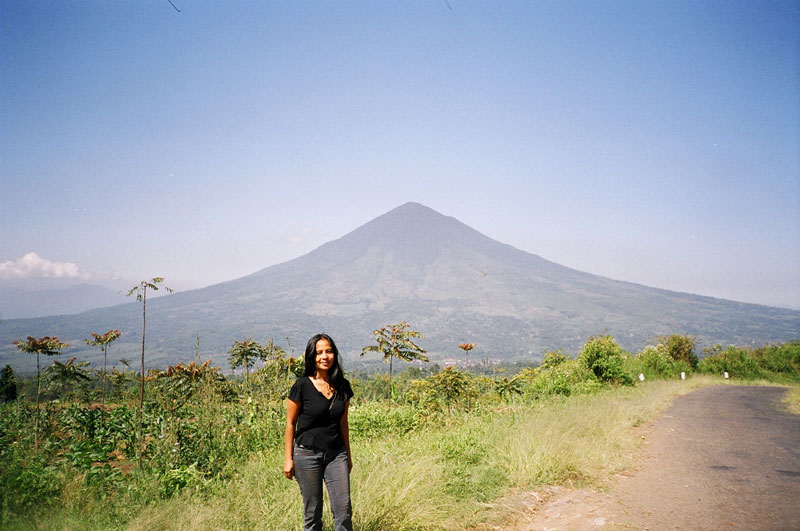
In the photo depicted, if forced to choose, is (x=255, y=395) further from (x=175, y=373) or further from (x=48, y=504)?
(x=48, y=504)

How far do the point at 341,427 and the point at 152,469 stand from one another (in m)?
2.00

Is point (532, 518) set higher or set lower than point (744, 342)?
higher

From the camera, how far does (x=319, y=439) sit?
9.73ft

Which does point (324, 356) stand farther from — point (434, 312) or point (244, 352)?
point (434, 312)

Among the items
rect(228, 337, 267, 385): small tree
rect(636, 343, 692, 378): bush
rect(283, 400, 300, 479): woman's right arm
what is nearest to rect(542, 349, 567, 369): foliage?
rect(636, 343, 692, 378): bush

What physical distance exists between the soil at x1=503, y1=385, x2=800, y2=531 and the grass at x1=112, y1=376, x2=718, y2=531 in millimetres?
308

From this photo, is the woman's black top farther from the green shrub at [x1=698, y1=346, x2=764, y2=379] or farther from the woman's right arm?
the green shrub at [x1=698, y1=346, x2=764, y2=379]

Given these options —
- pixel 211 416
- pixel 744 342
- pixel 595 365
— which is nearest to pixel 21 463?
pixel 211 416

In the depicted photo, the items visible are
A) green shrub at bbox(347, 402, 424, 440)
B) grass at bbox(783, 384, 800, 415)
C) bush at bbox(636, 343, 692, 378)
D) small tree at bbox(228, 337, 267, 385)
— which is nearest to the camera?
green shrub at bbox(347, 402, 424, 440)

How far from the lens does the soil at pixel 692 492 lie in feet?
12.2

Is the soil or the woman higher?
the woman

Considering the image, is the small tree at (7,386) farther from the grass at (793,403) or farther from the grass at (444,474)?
the grass at (793,403)

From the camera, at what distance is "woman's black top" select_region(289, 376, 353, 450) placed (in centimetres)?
297

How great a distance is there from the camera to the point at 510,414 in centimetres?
723
